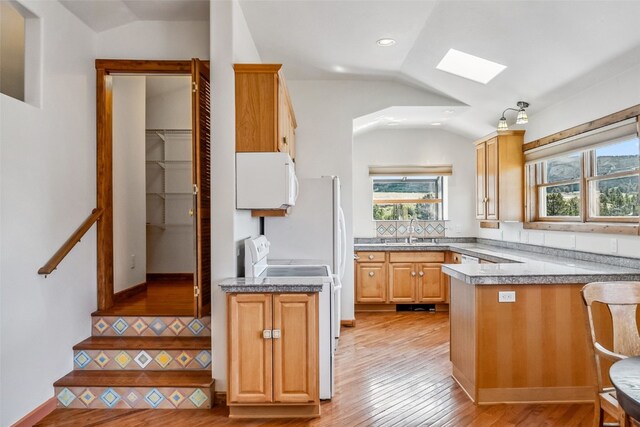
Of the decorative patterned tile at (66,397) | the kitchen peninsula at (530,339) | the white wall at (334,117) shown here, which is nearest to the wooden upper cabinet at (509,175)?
the white wall at (334,117)

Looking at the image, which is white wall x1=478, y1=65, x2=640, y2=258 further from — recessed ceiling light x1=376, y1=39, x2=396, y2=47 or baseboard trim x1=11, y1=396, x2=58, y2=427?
baseboard trim x1=11, y1=396, x2=58, y2=427

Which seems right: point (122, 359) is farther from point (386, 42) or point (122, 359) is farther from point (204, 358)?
point (386, 42)

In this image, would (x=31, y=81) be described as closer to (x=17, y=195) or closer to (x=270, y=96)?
(x=17, y=195)

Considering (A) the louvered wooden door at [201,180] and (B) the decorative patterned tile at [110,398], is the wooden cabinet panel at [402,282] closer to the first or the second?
(A) the louvered wooden door at [201,180]

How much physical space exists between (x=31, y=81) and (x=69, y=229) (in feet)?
3.34

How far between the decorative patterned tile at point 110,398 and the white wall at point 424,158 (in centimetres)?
402

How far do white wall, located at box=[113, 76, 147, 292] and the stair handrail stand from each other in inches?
29.0

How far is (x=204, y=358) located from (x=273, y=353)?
27.1 inches

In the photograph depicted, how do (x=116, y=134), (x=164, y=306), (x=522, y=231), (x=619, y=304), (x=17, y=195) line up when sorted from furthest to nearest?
(x=522, y=231)
(x=116, y=134)
(x=164, y=306)
(x=17, y=195)
(x=619, y=304)

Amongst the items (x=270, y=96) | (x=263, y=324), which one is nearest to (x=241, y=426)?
(x=263, y=324)

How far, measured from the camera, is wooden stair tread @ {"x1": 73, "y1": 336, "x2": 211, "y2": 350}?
311 cm

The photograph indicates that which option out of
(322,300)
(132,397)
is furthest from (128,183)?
(322,300)

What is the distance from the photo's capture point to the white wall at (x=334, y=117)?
16.6ft

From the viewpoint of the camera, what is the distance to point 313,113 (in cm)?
508
